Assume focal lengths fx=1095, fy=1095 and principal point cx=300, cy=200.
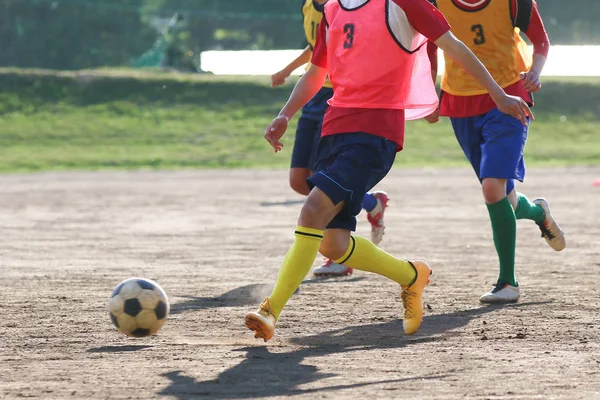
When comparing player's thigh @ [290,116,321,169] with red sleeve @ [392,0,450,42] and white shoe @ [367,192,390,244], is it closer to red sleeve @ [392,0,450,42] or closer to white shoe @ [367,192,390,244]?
white shoe @ [367,192,390,244]

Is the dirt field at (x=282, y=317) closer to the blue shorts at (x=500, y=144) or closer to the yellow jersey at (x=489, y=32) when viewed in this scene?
the blue shorts at (x=500, y=144)

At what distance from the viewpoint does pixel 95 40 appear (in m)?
27.3

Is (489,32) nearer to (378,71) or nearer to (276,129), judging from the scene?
(378,71)

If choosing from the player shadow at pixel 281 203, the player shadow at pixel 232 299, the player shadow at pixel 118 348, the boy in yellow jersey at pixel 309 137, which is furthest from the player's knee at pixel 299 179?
the player shadow at pixel 281 203

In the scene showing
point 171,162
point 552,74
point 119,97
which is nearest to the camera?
point 171,162

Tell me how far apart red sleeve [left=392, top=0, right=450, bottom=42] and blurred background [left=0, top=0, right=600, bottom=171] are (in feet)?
60.9

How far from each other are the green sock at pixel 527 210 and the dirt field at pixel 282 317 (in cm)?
46

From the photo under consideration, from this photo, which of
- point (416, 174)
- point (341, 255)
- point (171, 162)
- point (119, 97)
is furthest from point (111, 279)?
point (119, 97)

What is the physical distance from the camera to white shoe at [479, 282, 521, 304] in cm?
678

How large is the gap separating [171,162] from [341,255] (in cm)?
1697

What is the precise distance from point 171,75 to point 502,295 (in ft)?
73.1

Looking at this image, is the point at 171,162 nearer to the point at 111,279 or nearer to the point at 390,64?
the point at 111,279

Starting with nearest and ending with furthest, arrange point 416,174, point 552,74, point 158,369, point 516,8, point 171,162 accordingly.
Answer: point 158,369 < point 516,8 < point 416,174 < point 171,162 < point 552,74

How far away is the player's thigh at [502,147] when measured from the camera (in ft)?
22.3
